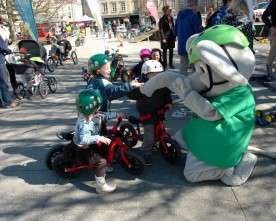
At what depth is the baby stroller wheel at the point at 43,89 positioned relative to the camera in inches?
261

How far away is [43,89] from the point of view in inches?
267

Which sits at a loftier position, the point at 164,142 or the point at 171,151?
the point at 164,142

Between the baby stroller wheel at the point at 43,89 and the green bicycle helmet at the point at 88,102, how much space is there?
4157 mm

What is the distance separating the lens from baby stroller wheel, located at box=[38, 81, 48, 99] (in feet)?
21.8

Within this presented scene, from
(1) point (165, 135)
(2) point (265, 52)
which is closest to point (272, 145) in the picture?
(1) point (165, 135)

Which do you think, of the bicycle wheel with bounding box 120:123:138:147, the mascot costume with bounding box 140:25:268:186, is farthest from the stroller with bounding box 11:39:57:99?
the mascot costume with bounding box 140:25:268:186

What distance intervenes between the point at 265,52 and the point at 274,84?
17.1 feet

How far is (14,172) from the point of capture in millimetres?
3521

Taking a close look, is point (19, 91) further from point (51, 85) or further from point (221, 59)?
point (221, 59)

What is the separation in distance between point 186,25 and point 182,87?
3.50 m

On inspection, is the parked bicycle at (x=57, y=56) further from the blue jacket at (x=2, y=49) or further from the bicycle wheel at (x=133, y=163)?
the bicycle wheel at (x=133, y=163)

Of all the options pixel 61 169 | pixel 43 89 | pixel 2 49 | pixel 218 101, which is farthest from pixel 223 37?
pixel 43 89

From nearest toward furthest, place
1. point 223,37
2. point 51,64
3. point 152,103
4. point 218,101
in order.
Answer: point 223,37, point 218,101, point 152,103, point 51,64

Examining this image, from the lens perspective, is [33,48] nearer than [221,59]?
No
